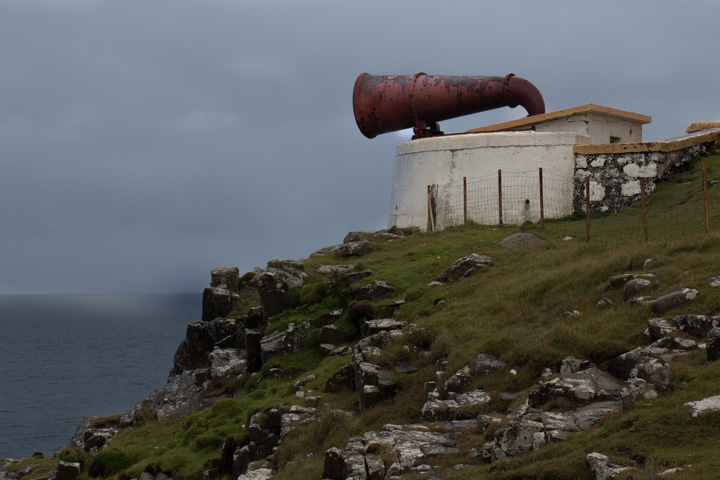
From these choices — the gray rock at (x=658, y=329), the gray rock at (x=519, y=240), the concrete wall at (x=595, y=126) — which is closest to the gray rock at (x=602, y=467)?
the gray rock at (x=658, y=329)

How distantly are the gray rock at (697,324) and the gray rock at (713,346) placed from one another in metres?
0.71

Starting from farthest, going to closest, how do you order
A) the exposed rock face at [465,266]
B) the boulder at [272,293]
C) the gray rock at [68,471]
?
1. the boulder at [272,293]
2. the gray rock at [68,471]
3. the exposed rock face at [465,266]

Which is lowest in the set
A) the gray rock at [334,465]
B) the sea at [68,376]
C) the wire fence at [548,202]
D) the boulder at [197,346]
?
the sea at [68,376]

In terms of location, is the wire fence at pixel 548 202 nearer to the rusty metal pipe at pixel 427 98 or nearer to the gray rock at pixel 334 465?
the rusty metal pipe at pixel 427 98

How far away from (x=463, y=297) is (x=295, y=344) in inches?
204

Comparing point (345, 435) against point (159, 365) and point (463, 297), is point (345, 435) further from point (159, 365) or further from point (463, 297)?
point (159, 365)

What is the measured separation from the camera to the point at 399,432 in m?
10.5

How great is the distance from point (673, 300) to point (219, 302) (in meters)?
17.3

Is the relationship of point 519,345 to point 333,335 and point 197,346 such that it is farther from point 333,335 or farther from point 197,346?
point 197,346

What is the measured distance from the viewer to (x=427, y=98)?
93.2 ft

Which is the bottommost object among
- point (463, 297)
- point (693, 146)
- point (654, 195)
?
point (463, 297)

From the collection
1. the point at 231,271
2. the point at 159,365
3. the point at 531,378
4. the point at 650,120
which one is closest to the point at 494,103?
the point at 650,120

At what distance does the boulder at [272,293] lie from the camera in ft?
71.5

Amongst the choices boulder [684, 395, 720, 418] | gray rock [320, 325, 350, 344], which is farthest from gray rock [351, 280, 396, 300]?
boulder [684, 395, 720, 418]
